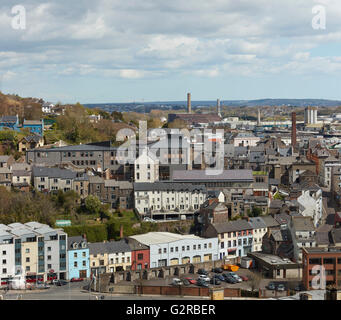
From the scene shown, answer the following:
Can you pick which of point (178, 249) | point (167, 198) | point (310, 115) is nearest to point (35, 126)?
point (167, 198)

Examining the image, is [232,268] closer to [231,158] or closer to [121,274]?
[121,274]

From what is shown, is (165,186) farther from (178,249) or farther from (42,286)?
(42,286)

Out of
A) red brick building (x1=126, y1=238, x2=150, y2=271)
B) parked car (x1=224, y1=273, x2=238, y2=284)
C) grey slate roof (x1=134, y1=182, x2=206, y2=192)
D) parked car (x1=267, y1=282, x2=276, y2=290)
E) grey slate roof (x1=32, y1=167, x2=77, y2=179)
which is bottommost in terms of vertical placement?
parked car (x1=267, y1=282, x2=276, y2=290)

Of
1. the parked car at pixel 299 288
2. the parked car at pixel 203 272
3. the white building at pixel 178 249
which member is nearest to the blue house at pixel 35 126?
the white building at pixel 178 249

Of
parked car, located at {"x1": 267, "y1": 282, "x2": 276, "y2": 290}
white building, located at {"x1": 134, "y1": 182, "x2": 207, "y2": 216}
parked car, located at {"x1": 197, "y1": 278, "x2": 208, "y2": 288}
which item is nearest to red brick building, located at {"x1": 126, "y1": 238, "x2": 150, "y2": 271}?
parked car, located at {"x1": 197, "y1": 278, "x2": 208, "y2": 288}

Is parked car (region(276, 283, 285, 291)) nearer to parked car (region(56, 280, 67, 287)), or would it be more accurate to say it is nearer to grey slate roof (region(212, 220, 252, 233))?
grey slate roof (region(212, 220, 252, 233))
